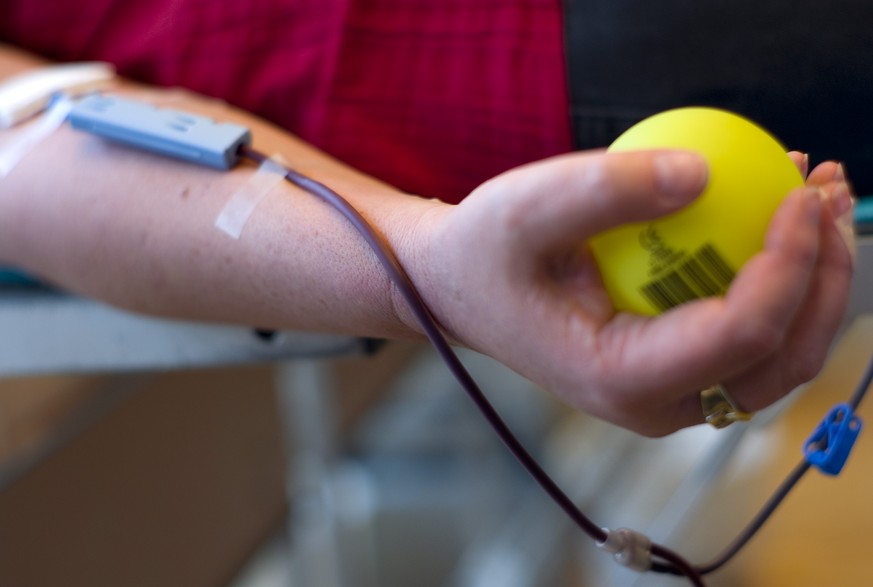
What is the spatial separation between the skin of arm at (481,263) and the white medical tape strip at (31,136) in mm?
10

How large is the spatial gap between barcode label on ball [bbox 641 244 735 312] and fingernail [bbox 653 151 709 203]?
0.10ft

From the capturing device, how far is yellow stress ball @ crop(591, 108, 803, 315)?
0.36 meters

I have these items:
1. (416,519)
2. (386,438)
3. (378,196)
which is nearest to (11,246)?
(378,196)

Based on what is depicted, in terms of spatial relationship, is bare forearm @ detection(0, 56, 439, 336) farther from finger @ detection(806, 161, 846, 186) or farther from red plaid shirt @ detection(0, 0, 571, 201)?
finger @ detection(806, 161, 846, 186)

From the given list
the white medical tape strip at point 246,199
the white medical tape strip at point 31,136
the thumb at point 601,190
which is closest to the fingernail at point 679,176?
the thumb at point 601,190

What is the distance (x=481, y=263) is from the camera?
0.39 metres

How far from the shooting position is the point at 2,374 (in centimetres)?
68

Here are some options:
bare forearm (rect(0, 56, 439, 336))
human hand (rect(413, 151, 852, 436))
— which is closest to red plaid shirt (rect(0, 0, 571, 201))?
bare forearm (rect(0, 56, 439, 336))

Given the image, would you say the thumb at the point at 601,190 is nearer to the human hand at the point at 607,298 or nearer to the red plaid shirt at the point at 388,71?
the human hand at the point at 607,298

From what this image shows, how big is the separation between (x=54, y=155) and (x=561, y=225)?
1.33 ft

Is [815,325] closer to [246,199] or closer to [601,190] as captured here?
[601,190]

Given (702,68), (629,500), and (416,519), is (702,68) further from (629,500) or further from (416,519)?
(416,519)

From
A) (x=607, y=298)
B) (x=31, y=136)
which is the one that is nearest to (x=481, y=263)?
(x=607, y=298)

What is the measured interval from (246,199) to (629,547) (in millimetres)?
303
